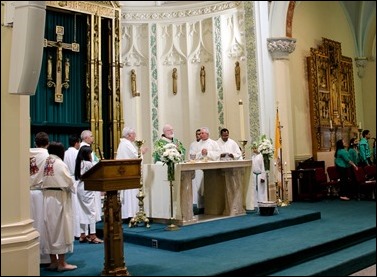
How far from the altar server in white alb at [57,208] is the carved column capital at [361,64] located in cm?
979

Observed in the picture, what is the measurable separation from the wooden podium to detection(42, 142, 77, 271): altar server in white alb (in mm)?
341

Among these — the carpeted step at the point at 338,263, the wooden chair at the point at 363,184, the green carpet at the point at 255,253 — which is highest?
the wooden chair at the point at 363,184

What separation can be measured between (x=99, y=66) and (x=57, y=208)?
201 inches

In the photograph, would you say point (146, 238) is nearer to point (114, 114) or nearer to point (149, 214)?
point (149, 214)

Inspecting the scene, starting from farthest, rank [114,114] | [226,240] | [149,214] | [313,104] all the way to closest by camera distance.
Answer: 1. [313,104]
2. [114,114]
3. [149,214]
4. [226,240]

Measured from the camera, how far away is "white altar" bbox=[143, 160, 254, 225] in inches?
252

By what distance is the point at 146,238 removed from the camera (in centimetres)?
557

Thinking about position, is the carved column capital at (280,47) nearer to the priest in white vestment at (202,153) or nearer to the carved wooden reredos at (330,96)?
the carved wooden reredos at (330,96)

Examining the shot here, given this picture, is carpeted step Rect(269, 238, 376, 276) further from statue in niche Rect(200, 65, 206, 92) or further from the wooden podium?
statue in niche Rect(200, 65, 206, 92)

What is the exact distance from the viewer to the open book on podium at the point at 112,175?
4.12 meters

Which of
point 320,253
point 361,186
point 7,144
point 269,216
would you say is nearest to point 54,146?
point 7,144

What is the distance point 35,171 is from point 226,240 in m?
2.51

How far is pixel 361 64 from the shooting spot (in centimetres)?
1227

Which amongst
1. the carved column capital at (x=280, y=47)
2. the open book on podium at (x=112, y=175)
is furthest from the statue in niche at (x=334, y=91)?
the open book on podium at (x=112, y=175)
